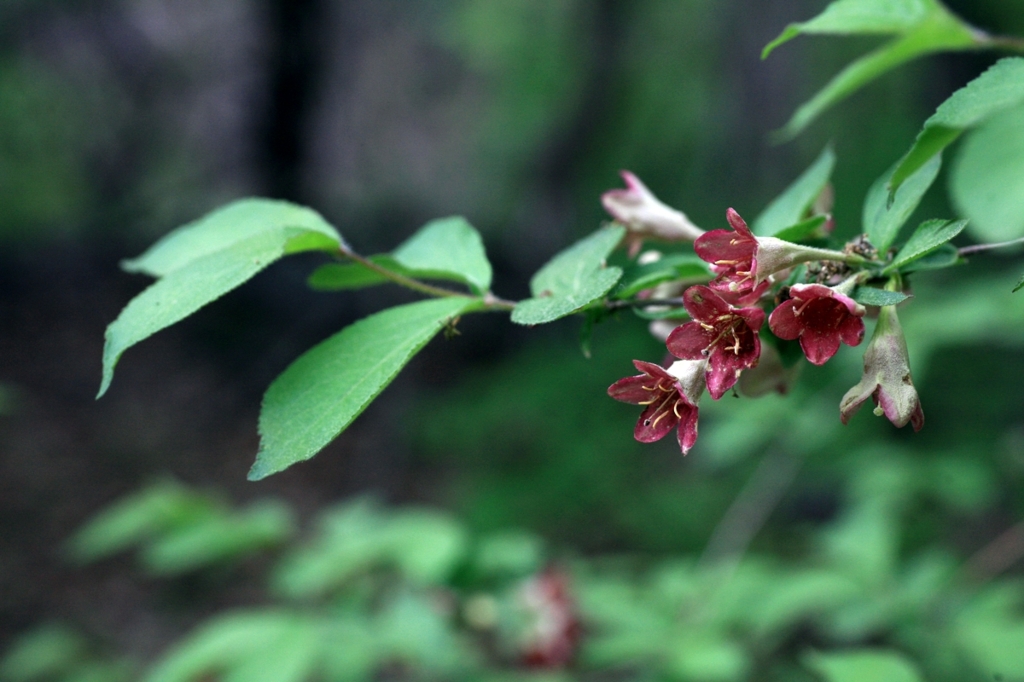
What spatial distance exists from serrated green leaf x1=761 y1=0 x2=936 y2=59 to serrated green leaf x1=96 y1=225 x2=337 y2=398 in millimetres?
782

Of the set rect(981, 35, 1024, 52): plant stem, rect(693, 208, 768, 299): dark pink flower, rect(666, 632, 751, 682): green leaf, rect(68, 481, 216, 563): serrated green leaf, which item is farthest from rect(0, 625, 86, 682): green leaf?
rect(981, 35, 1024, 52): plant stem

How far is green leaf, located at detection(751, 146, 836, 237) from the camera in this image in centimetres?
102

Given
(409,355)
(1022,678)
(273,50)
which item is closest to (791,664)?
(1022,678)

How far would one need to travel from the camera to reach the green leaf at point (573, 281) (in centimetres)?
80

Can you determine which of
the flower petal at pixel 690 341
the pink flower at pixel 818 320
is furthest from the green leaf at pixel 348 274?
the pink flower at pixel 818 320

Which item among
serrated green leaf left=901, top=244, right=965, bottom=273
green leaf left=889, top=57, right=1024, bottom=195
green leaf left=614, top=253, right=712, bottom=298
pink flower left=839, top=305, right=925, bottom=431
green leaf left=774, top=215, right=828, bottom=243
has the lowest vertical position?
pink flower left=839, top=305, right=925, bottom=431

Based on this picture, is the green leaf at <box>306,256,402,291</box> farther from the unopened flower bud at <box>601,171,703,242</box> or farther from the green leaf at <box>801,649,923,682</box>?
the green leaf at <box>801,649,923,682</box>

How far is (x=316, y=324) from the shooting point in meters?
7.78

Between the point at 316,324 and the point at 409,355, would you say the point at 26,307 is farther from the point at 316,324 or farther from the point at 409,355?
the point at 409,355

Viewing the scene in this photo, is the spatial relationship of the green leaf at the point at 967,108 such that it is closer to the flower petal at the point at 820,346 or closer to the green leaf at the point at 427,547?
the flower petal at the point at 820,346

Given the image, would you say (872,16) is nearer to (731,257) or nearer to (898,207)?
(898,207)

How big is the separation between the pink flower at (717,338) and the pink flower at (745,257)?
1.0 inches

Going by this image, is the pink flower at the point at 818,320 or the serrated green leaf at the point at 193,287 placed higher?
the serrated green leaf at the point at 193,287

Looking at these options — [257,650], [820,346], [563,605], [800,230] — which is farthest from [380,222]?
[820,346]
